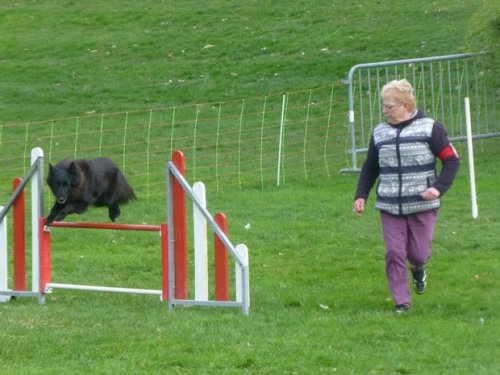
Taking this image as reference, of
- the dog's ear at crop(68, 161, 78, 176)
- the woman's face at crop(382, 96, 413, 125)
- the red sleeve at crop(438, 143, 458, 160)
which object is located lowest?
the red sleeve at crop(438, 143, 458, 160)

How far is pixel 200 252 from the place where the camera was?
900cm

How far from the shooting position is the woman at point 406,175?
8.07 m

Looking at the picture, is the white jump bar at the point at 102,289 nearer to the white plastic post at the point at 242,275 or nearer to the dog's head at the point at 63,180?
the white plastic post at the point at 242,275

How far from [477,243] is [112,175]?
3.43 meters

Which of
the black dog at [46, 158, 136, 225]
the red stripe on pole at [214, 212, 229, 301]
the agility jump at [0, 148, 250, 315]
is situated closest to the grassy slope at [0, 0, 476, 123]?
the black dog at [46, 158, 136, 225]

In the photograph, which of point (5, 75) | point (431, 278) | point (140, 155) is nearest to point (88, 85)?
point (5, 75)

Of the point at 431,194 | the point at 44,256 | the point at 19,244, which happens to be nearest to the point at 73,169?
the point at 19,244

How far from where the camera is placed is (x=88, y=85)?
24.2 m

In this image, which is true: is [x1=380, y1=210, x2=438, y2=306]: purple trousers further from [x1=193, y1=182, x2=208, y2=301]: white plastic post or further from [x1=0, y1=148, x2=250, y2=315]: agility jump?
[x1=193, y1=182, x2=208, y2=301]: white plastic post

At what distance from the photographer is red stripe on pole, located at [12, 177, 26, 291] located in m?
9.88

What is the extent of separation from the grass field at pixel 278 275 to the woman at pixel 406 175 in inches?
17.4

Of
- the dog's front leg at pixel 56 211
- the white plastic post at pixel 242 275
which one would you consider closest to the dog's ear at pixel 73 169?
the dog's front leg at pixel 56 211

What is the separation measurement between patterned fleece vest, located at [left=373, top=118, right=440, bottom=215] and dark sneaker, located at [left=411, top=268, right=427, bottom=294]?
0.63 metres

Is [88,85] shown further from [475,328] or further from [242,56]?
[475,328]
